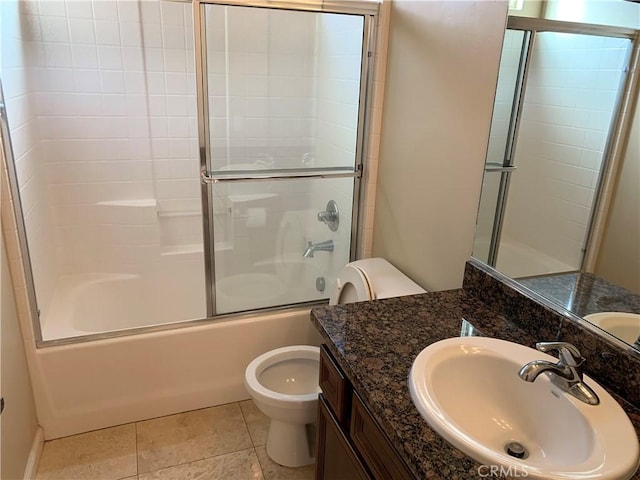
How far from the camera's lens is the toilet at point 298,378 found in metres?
1.85

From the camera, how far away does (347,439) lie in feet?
4.32

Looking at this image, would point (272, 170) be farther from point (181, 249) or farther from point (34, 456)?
point (34, 456)

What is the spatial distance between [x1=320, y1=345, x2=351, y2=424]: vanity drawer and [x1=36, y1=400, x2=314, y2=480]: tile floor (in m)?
0.72

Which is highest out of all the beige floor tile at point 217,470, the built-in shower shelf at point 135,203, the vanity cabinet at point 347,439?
the built-in shower shelf at point 135,203

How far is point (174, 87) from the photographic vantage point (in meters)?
2.80

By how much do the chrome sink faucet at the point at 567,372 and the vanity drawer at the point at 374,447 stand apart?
0.32 meters

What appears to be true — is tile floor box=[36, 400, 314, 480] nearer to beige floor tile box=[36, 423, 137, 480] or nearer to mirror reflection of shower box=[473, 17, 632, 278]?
beige floor tile box=[36, 423, 137, 480]

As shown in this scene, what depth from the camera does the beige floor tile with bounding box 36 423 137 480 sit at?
6.28ft

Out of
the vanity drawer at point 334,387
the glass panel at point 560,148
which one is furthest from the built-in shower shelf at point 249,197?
the glass panel at point 560,148

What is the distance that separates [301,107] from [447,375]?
158cm

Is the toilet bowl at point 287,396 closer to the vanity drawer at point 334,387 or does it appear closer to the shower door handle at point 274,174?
the vanity drawer at point 334,387

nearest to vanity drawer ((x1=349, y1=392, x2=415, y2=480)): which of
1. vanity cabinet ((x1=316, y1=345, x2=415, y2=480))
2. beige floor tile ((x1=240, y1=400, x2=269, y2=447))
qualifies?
vanity cabinet ((x1=316, y1=345, x2=415, y2=480))

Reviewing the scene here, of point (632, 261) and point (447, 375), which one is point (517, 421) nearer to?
point (447, 375)

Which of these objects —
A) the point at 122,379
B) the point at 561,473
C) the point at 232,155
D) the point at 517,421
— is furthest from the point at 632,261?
the point at 122,379
